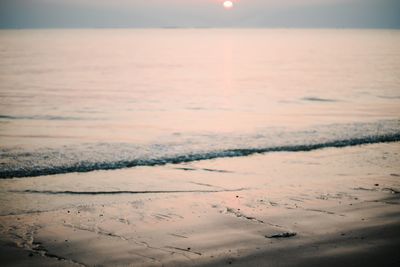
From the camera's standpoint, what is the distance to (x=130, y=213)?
7.64m

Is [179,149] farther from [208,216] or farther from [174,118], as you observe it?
[208,216]

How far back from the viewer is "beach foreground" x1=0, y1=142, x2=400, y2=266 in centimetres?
567

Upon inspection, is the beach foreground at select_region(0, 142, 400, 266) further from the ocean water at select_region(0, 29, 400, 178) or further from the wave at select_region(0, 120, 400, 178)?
the ocean water at select_region(0, 29, 400, 178)

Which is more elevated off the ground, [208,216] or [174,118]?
[174,118]

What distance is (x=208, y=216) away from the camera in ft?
24.1

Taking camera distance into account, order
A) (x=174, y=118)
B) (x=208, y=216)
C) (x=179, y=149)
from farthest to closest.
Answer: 1. (x=174, y=118)
2. (x=179, y=149)
3. (x=208, y=216)

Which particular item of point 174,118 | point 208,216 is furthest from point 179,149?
point 208,216

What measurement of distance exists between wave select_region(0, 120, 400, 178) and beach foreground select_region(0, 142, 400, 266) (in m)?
0.76

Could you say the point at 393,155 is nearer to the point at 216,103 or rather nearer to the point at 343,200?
the point at 343,200

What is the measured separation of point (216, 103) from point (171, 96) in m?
3.99

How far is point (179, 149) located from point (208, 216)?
666cm

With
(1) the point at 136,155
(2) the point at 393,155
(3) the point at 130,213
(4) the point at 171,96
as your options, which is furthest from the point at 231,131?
(4) the point at 171,96

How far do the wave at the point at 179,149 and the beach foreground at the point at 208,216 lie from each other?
A: 0.76m

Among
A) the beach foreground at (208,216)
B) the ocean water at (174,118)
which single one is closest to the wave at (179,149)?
the ocean water at (174,118)
